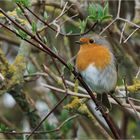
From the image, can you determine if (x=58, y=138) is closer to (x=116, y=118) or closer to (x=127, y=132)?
(x=127, y=132)

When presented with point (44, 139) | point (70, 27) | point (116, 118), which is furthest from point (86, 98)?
point (116, 118)

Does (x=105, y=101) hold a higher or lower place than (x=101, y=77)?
lower

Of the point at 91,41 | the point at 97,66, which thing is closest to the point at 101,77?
the point at 97,66

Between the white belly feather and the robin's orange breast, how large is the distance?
0.03 m

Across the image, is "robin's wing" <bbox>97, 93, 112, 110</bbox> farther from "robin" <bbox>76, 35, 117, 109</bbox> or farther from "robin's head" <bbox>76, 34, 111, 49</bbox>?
"robin's head" <bbox>76, 34, 111, 49</bbox>

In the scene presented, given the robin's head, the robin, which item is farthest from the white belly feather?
the robin's head

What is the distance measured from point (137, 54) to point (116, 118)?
0.99 m

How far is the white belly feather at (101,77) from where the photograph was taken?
11.7 feet

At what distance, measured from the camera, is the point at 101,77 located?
3.61 meters

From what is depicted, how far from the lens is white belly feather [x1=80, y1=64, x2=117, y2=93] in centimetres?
356

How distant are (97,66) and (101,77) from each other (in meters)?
0.09

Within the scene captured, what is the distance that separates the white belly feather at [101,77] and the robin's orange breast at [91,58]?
1.2 inches

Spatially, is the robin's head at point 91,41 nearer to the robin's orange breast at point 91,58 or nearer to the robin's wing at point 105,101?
the robin's orange breast at point 91,58

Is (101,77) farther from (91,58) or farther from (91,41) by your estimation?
(91,41)
